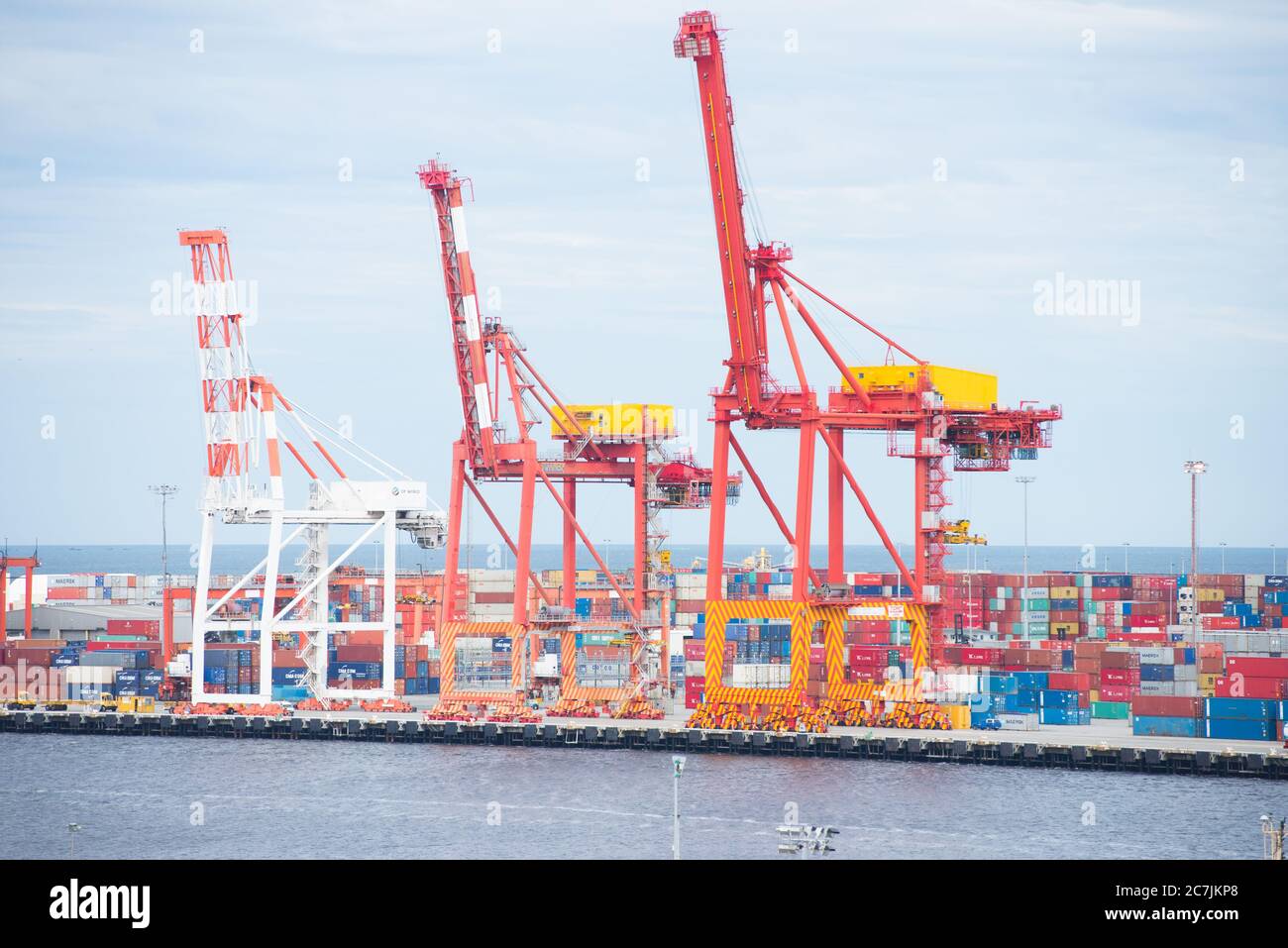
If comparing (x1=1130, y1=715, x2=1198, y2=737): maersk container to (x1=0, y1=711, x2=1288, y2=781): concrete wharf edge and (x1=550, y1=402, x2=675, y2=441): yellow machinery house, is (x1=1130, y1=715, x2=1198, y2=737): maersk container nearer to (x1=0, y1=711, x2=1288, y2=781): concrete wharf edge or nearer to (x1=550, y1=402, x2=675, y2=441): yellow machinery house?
(x1=0, y1=711, x2=1288, y2=781): concrete wharf edge

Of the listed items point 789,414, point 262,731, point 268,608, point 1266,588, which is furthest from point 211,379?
point 1266,588

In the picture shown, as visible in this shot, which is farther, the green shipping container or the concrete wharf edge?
the green shipping container

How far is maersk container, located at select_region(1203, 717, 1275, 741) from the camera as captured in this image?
60.5m

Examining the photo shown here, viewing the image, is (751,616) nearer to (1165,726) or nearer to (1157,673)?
(1165,726)

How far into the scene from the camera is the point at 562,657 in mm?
71000

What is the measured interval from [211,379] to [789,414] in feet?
75.3

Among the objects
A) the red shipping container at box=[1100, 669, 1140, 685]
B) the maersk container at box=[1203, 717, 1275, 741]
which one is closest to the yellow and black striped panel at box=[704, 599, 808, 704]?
the red shipping container at box=[1100, 669, 1140, 685]

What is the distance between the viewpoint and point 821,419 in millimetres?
63375

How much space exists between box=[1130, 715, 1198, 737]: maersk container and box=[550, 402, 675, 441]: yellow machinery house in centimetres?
1956

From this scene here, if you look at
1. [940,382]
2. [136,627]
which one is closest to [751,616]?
[940,382]

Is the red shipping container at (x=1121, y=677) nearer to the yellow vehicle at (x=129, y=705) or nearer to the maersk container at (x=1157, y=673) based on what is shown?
the maersk container at (x=1157, y=673)

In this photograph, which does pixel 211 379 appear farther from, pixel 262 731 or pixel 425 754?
pixel 425 754

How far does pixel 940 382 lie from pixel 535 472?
48.2ft

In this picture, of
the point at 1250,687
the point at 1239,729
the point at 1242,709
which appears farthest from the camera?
the point at 1250,687
